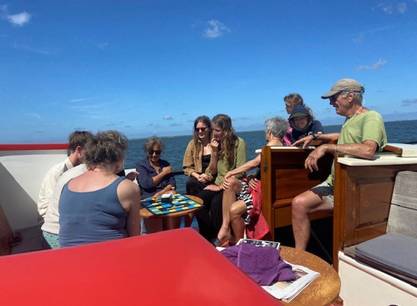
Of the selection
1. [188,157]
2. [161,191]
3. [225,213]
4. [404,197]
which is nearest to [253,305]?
[404,197]

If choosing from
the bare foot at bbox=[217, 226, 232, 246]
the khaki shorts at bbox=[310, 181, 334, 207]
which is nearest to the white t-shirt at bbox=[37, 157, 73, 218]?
the bare foot at bbox=[217, 226, 232, 246]

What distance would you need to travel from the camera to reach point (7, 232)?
2.59 meters

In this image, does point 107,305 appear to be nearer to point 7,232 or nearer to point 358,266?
point 358,266

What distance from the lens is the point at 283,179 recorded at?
110 inches

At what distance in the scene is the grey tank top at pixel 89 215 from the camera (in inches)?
67.2

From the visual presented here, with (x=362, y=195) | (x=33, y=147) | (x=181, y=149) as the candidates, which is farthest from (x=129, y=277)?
(x=181, y=149)

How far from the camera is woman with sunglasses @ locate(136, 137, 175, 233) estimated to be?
3693 mm

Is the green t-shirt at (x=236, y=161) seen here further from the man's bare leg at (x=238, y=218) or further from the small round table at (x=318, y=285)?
the small round table at (x=318, y=285)

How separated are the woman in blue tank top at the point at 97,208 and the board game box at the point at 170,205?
943 mm

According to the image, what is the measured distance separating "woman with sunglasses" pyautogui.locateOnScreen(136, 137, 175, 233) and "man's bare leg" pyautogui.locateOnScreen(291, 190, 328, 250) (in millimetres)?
1406

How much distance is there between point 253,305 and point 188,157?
11.2ft

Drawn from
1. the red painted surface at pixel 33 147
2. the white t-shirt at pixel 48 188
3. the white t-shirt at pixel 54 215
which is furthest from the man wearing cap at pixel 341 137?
the red painted surface at pixel 33 147

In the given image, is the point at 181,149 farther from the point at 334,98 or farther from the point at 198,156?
the point at 334,98

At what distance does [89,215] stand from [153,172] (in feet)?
6.77
